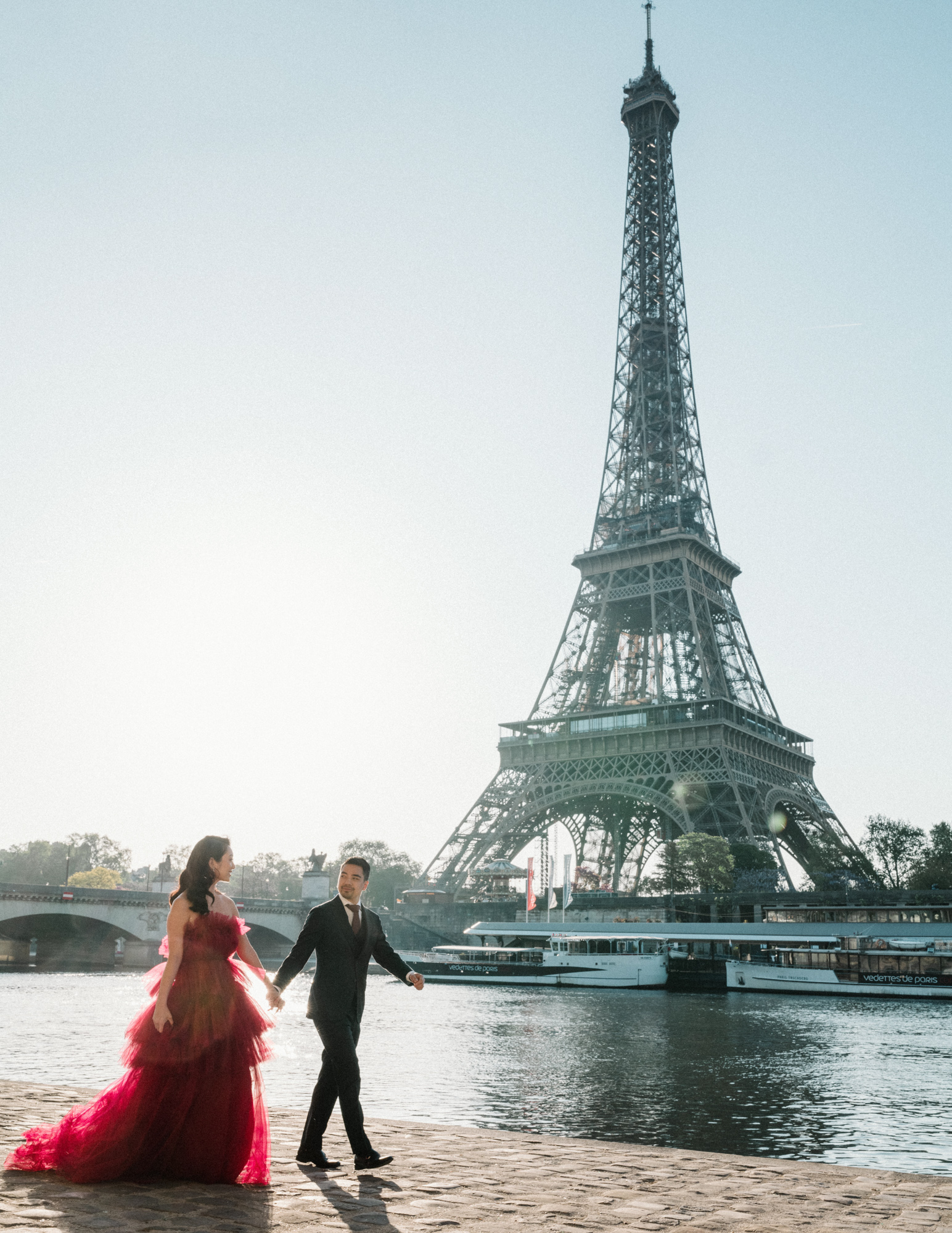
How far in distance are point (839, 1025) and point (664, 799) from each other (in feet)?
128

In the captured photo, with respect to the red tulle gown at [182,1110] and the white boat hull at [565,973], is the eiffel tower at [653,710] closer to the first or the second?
the white boat hull at [565,973]

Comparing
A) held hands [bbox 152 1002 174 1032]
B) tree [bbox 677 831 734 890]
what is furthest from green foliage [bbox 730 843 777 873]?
held hands [bbox 152 1002 174 1032]

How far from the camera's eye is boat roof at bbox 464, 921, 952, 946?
62312mm

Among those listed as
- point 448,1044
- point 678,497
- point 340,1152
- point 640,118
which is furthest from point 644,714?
point 340,1152

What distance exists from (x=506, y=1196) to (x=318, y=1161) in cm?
165

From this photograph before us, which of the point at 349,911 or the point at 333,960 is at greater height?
the point at 349,911

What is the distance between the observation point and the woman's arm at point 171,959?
686 cm

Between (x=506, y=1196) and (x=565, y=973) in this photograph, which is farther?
(x=565, y=973)

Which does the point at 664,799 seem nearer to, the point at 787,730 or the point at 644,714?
the point at 644,714

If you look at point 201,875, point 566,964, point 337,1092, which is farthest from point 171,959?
point 566,964

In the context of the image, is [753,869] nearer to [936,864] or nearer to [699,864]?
[699,864]

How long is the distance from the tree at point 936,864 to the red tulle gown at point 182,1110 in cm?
6899

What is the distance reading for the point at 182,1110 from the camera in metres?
6.81

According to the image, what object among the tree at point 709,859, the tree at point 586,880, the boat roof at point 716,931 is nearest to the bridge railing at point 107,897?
the boat roof at point 716,931
